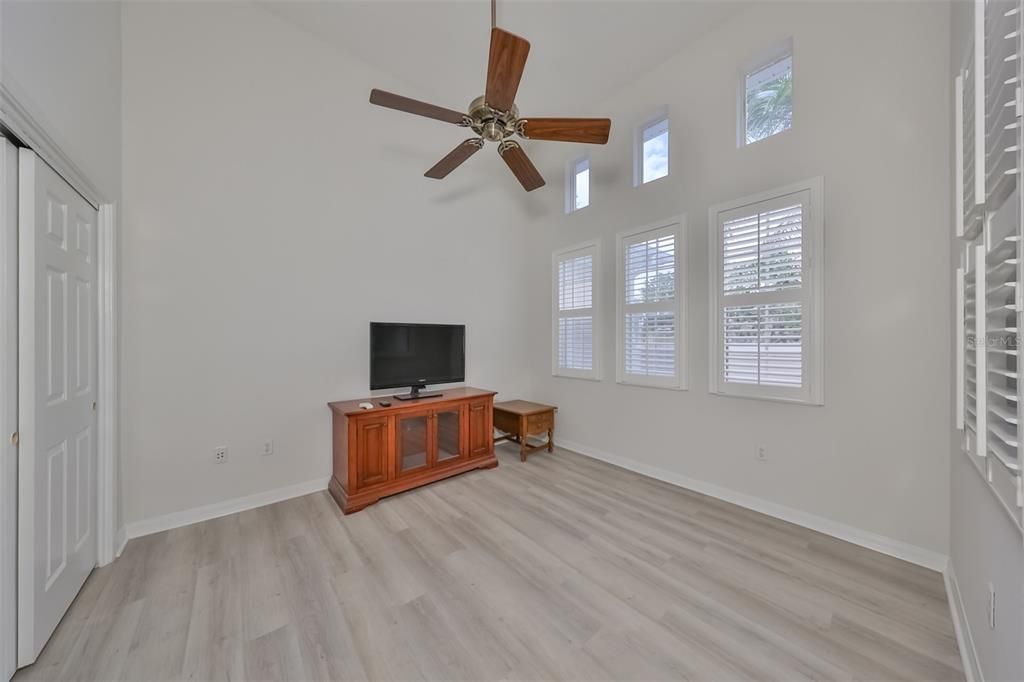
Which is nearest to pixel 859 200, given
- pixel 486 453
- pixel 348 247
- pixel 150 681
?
pixel 486 453

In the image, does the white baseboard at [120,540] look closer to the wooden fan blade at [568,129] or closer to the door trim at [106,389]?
the door trim at [106,389]

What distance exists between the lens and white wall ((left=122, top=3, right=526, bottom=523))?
2.51 m

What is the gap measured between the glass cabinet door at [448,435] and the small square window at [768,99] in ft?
11.1

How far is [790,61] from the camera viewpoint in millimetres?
2711

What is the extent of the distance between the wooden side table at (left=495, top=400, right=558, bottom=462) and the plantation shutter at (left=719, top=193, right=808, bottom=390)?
186cm

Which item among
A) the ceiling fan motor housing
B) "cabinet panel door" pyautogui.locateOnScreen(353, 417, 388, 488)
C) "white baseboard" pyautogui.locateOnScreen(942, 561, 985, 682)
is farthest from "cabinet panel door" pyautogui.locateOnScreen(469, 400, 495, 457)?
"white baseboard" pyautogui.locateOnScreen(942, 561, 985, 682)

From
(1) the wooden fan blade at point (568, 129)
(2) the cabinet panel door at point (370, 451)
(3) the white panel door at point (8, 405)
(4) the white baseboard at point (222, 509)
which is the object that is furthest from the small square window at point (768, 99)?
(4) the white baseboard at point (222, 509)

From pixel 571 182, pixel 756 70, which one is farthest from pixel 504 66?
pixel 571 182

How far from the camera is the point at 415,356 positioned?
11.7 ft

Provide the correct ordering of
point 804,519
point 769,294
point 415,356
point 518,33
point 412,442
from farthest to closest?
point 415,356, point 412,442, point 518,33, point 769,294, point 804,519

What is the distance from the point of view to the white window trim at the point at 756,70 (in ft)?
8.72

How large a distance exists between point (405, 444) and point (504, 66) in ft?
9.04

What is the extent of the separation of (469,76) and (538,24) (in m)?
0.85

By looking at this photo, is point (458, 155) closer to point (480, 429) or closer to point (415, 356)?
point (415, 356)
